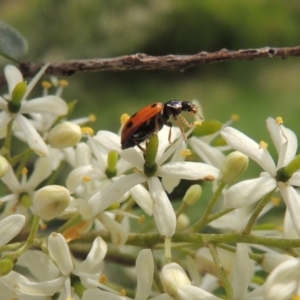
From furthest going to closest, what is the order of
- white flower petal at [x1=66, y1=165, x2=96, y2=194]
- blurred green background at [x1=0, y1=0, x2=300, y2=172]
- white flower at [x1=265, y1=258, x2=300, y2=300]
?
1. blurred green background at [x1=0, y1=0, x2=300, y2=172]
2. white flower petal at [x1=66, y1=165, x2=96, y2=194]
3. white flower at [x1=265, y1=258, x2=300, y2=300]

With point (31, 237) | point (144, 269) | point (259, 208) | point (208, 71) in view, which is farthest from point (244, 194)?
point (208, 71)

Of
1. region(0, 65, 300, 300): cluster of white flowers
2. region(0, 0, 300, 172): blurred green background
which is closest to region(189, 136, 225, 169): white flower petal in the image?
region(0, 65, 300, 300): cluster of white flowers

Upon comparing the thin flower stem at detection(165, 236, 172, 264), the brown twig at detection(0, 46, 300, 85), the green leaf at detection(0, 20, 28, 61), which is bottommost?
the thin flower stem at detection(165, 236, 172, 264)

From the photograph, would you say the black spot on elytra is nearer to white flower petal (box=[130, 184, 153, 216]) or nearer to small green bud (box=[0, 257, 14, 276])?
white flower petal (box=[130, 184, 153, 216])

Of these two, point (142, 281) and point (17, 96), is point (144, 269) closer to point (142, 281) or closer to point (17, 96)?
point (142, 281)

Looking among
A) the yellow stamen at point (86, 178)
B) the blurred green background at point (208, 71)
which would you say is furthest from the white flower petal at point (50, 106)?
the blurred green background at point (208, 71)
